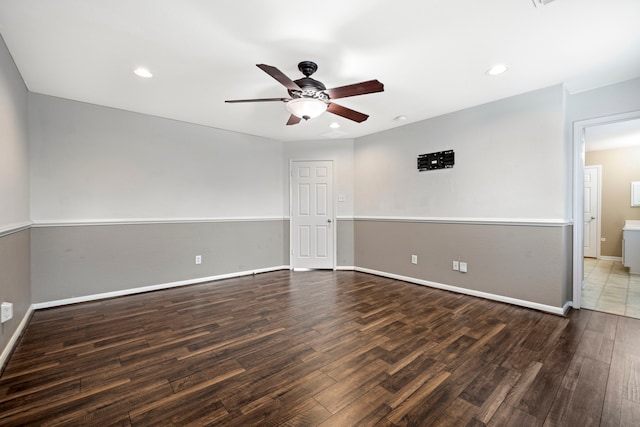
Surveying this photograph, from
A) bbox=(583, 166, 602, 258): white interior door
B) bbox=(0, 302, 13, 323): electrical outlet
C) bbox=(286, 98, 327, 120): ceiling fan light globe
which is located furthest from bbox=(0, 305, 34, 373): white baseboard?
bbox=(583, 166, 602, 258): white interior door

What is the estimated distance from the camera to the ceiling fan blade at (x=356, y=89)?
6.93 feet

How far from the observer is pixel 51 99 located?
10.3 feet

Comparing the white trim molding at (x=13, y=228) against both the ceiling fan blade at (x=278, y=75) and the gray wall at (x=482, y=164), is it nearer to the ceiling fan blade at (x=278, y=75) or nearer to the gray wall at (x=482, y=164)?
the ceiling fan blade at (x=278, y=75)

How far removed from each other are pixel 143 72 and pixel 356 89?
2.02 m

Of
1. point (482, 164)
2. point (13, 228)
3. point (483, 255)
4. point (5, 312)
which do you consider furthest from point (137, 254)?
point (482, 164)

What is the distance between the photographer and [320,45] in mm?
2150

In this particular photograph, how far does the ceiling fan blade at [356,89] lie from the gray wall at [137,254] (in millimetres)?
2964

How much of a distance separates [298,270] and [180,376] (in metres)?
3.19

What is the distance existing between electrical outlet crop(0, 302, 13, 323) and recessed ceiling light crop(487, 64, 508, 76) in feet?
14.6

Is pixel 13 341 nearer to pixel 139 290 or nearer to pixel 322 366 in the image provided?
pixel 139 290

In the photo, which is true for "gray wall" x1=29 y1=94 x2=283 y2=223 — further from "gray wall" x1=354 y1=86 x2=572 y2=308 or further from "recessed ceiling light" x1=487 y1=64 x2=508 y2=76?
"recessed ceiling light" x1=487 y1=64 x2=508 y2=76

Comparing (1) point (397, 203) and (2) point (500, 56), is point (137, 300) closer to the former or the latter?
(1) point (397, 203)

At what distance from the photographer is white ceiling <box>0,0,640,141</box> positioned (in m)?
1.79

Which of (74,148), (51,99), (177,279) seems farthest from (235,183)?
(51,99)
